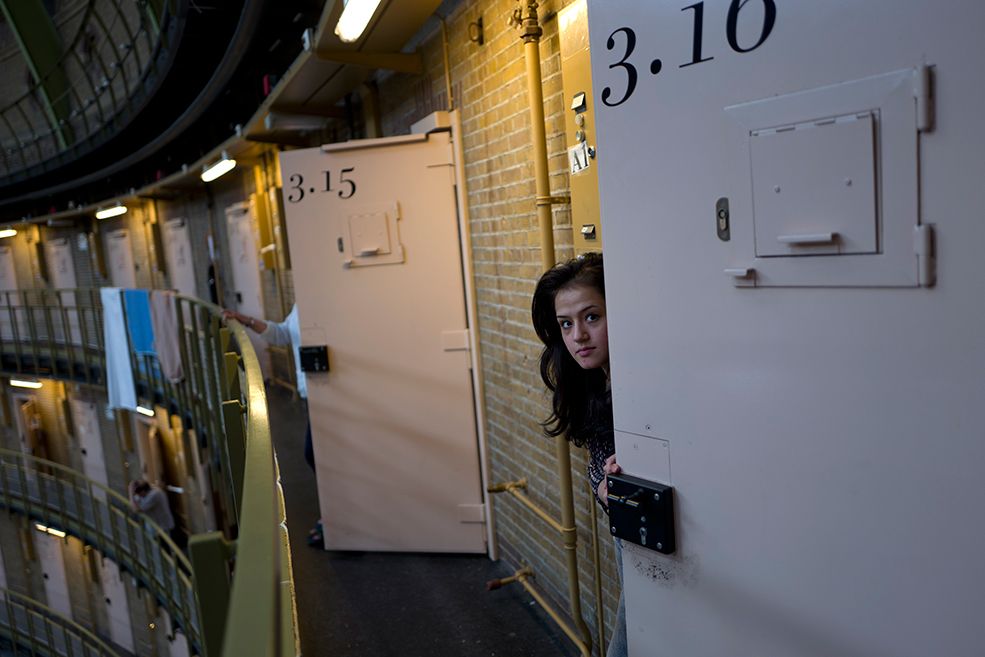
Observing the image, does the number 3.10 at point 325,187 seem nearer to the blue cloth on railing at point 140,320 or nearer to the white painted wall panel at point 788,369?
the white painted wall panel at point 788,369

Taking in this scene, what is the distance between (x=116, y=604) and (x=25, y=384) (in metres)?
5.66

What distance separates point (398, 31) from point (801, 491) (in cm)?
333

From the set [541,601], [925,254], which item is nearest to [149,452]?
[541,601]

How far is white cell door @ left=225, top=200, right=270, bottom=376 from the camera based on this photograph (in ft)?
32.5

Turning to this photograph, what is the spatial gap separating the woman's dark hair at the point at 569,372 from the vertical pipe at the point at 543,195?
0.68 meters

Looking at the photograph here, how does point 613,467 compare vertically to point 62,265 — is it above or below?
below

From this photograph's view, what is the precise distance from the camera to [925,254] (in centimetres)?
119

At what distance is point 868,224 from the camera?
49.4 inches

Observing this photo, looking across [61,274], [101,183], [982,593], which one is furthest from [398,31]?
[61,274]

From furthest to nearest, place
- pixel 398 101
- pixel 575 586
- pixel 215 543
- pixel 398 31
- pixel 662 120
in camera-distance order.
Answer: pixel 398 101
pixel 398 31
pixel 575 586
pixel 662 120
pixel 215 543

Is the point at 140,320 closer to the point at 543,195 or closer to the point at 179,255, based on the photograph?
the point at 179,255

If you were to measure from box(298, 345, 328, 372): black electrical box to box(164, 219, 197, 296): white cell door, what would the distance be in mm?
9642

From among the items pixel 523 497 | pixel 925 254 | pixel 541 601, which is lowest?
pixel 541 601

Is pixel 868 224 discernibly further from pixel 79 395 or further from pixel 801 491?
pixel 79 395
